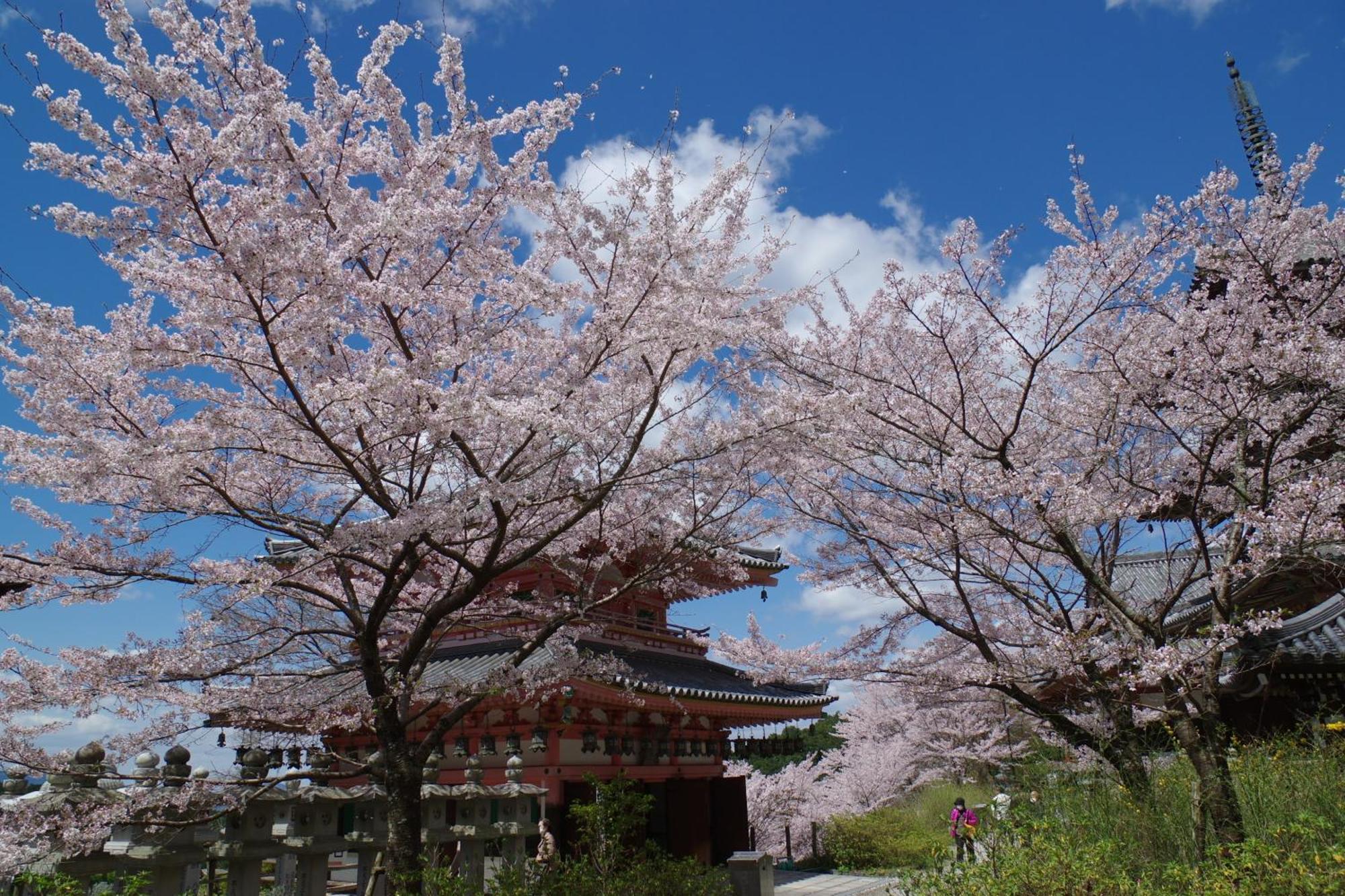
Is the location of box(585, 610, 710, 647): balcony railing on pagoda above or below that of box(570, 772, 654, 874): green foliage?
above

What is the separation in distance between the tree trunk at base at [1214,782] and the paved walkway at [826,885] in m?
8.22

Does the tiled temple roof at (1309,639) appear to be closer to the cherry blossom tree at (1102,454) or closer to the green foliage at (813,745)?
the cherry blossom tree at (1102,454)

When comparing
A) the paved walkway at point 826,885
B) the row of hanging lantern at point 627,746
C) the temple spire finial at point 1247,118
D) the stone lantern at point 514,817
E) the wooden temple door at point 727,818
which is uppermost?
the temple spire finial at point 1247,118

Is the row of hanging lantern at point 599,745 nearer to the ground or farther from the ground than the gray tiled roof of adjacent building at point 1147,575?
nearer to the ground

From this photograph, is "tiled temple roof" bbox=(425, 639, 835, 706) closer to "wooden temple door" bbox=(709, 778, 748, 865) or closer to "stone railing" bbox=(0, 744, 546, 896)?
"wooden temple door" bbox=(709, 778, 748, 865)

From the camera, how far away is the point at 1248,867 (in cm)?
452

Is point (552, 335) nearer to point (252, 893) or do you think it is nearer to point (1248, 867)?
point (252, 893)

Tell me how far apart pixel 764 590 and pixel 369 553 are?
808 cm

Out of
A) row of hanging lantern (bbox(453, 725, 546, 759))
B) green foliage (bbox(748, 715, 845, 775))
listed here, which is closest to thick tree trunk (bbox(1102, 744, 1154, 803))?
row of hanging lantern (bbox(453, 725, 546, 759))

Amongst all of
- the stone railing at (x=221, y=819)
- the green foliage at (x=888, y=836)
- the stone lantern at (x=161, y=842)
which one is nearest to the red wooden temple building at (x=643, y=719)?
the stone railing at (x=221, y=819)

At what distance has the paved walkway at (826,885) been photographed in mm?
13711

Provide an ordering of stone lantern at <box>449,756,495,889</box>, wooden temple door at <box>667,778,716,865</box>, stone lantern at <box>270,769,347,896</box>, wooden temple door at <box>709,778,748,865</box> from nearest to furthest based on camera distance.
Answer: stone lantern at <box>270,769,347,896</box> → stone lantern at <box>449,756,495,889</box> → wooden temple door at <box>667,778,716,865</box> → wooden temple door at <box>709,778,748,865</box>

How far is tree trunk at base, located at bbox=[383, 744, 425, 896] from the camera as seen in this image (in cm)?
517

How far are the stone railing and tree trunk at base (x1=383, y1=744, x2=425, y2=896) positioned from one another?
0.66 meters
